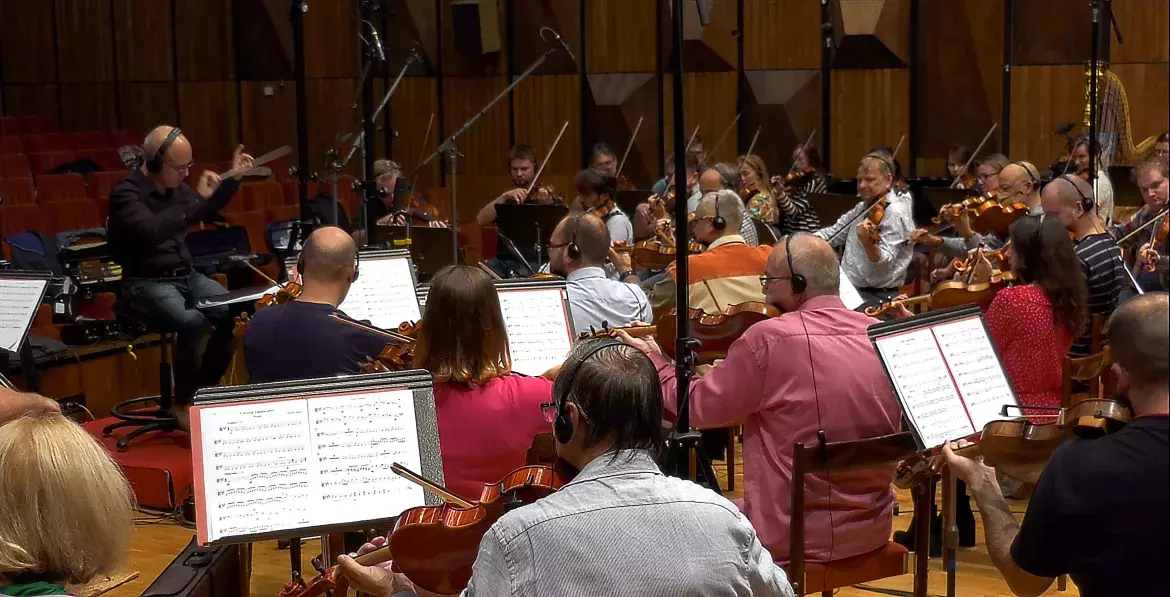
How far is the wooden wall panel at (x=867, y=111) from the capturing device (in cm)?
1061

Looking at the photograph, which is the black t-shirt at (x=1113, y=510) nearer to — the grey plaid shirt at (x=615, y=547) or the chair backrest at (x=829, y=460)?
the grey plaid shirt at (x=615, y=547)

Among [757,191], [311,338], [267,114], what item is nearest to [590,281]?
[311,338]

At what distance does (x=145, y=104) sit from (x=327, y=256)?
29.7 ft

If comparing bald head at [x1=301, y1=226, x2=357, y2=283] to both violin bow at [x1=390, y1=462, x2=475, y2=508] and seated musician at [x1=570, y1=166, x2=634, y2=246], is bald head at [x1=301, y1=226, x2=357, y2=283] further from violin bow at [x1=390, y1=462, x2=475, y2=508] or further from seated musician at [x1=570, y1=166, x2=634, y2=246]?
seated musician at [x1=570, y1=166, x2=634, y2=246]

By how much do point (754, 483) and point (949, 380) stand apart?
619 millimetres

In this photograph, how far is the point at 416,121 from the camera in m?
11.9

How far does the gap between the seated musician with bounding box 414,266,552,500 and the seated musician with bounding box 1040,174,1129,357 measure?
262 centimetres

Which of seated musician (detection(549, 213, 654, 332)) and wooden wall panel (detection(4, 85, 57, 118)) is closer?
seated musician (detection(549, 213, 654, 332))

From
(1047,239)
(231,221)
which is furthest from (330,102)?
(1047,239)

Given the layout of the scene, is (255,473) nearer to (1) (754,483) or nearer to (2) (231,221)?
(1) (754,483)

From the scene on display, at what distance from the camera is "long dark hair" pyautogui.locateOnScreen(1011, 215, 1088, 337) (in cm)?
410

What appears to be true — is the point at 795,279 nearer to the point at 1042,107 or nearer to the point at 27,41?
the point at 1042,107

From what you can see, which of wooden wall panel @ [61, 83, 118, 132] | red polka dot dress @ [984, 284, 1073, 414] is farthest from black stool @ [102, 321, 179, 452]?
wooden wall panel @ [61, 83, 118, 132]

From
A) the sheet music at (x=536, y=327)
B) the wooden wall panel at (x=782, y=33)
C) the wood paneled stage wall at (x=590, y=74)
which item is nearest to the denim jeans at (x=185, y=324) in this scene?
the sheet music at (x=536, y=327)
